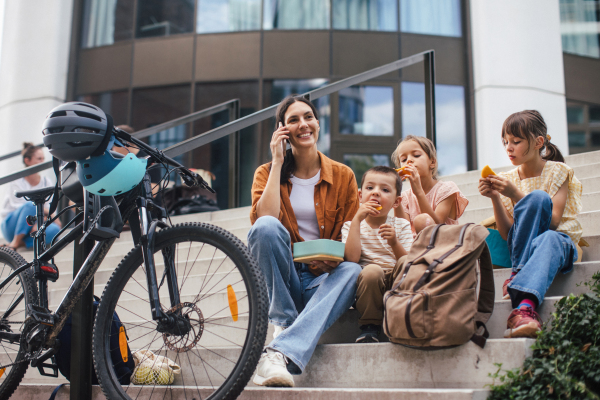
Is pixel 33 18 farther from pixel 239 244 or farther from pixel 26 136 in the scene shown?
pixel 239 244

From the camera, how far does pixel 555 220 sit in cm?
258

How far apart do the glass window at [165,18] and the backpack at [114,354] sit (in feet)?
30.4

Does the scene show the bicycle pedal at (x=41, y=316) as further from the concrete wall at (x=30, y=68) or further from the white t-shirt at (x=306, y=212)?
the concrete wall at (x=30, y=68)

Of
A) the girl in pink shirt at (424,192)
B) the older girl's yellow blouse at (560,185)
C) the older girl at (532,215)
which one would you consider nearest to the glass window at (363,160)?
the girl in pink shirt at (424,192)

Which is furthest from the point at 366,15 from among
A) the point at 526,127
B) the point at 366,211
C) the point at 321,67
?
the point at 366,211

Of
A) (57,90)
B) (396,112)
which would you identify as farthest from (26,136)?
(396,112)

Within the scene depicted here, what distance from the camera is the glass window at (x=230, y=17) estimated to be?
35.3 ft

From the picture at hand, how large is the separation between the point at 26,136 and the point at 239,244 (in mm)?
10134

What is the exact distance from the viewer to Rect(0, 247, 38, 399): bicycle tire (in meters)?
2.58

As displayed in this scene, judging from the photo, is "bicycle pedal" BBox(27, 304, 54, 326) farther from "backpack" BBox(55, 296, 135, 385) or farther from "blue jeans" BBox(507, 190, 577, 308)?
"blue jeans" BBox(507, 190, 577, 308)

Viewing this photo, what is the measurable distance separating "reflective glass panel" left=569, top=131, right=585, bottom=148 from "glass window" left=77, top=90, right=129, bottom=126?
28.2 ft

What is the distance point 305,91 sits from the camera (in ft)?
33.8

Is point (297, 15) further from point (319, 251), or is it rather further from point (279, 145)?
point (319, 251)

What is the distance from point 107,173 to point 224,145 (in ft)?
26.0
